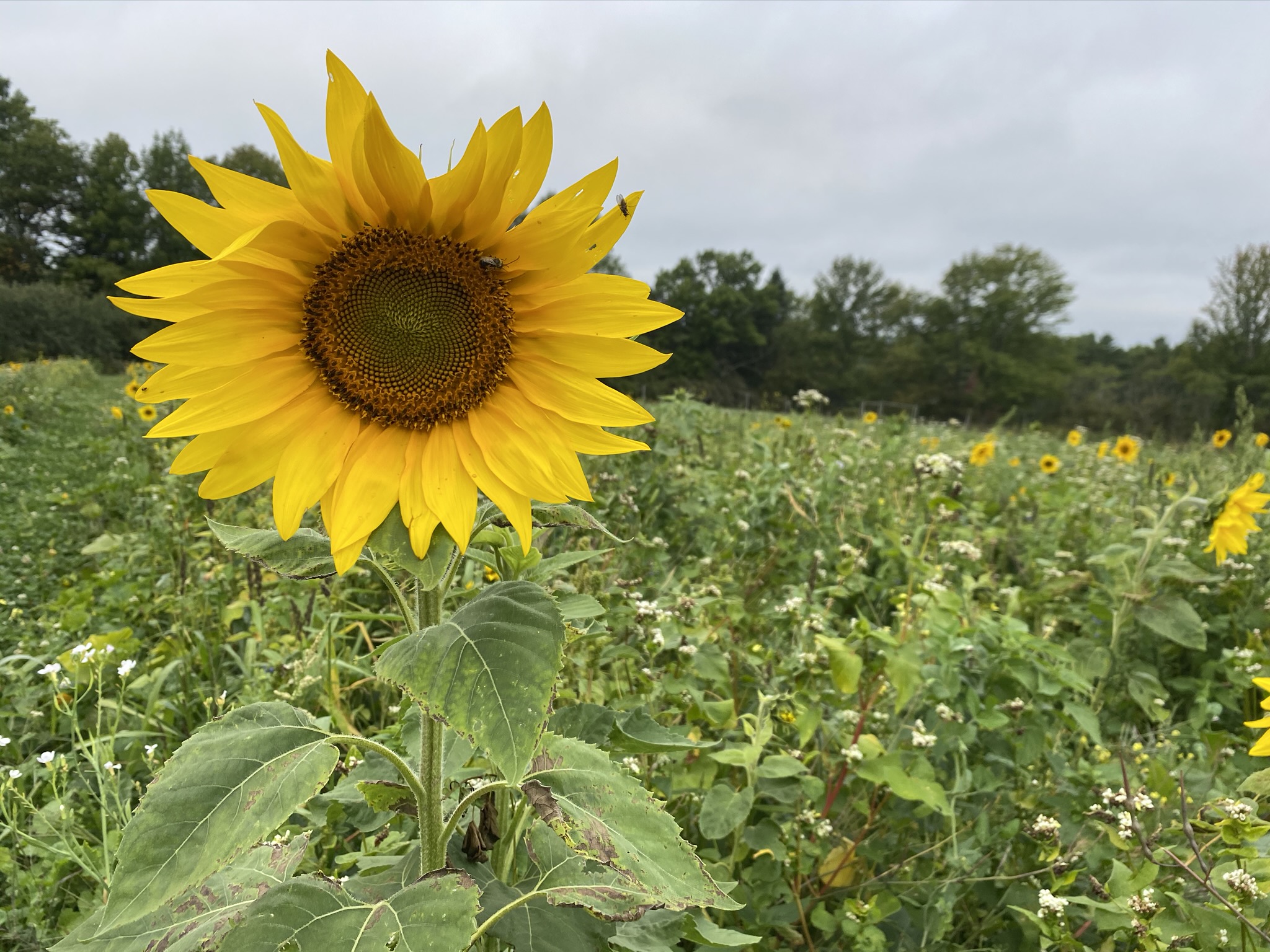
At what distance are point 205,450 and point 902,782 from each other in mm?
1587

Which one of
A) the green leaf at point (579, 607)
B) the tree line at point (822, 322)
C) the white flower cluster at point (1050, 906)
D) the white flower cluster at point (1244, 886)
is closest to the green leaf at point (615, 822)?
the green leaf at point (579, 607)

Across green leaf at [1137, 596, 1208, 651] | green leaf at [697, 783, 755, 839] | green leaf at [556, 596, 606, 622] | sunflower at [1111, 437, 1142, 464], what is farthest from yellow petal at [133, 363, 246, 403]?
sunflower at [1111, 437, 1142, 464]

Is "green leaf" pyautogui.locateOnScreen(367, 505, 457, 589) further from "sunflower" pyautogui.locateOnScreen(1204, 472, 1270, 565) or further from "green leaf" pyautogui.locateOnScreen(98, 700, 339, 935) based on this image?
"sunflower" pyautogui.locateOnScreen(1204, 472, 1270, 565)

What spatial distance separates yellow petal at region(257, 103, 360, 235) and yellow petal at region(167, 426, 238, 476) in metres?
0.34

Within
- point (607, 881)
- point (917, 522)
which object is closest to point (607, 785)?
point (607, 881)

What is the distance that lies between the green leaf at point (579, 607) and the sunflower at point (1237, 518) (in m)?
3.32

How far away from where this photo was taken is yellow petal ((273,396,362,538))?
103 cm

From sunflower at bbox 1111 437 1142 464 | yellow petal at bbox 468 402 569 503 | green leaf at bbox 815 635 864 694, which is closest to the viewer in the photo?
yellow petal at bbox 468 402 569 503

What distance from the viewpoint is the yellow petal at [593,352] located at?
1.10 metres

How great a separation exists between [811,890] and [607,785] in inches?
43.9

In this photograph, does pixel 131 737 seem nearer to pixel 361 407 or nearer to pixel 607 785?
pixel 361 407

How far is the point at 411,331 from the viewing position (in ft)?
3.80

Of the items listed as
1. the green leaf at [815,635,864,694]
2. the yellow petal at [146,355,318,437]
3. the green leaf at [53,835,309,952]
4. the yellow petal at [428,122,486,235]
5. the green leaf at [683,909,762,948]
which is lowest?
the green leaf at [683,909,762,948]

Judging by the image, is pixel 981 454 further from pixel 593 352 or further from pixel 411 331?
pixel 411 331
